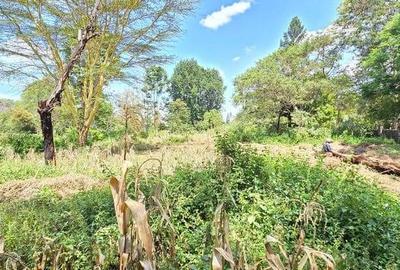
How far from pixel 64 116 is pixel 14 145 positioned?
13.7 feet

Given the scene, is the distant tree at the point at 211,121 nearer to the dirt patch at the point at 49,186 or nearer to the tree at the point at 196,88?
the tree at the point at 196,88

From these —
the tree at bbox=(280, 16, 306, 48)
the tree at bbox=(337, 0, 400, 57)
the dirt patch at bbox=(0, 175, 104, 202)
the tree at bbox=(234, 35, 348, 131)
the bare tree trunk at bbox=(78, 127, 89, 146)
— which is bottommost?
the dirt patch at bbox=(0, 175, 104, 202)

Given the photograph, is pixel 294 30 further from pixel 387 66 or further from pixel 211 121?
pixel 387 66

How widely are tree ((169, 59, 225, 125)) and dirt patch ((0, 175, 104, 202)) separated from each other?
111ft

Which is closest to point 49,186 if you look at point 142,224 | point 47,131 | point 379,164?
point 47,131

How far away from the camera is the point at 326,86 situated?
17.1 meters

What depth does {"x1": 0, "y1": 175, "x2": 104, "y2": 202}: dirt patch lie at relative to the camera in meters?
5.25

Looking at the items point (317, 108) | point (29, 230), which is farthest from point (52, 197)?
point (317, 108)

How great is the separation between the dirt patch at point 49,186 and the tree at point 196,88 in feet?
111


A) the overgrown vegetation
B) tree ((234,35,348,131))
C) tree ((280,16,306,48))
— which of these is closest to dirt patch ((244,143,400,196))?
the overgrown vegetation

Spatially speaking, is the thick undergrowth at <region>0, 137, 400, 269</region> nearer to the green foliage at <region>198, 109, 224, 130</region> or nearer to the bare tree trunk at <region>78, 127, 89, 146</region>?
the bare tree trunk at <region>78, 127, 89, 146</region>

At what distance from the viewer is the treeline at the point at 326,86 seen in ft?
50.9

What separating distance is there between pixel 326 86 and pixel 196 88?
24692mm

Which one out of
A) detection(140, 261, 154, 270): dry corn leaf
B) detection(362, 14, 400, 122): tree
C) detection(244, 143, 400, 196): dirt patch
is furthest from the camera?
detection(362, 14, 400, 122): tree
